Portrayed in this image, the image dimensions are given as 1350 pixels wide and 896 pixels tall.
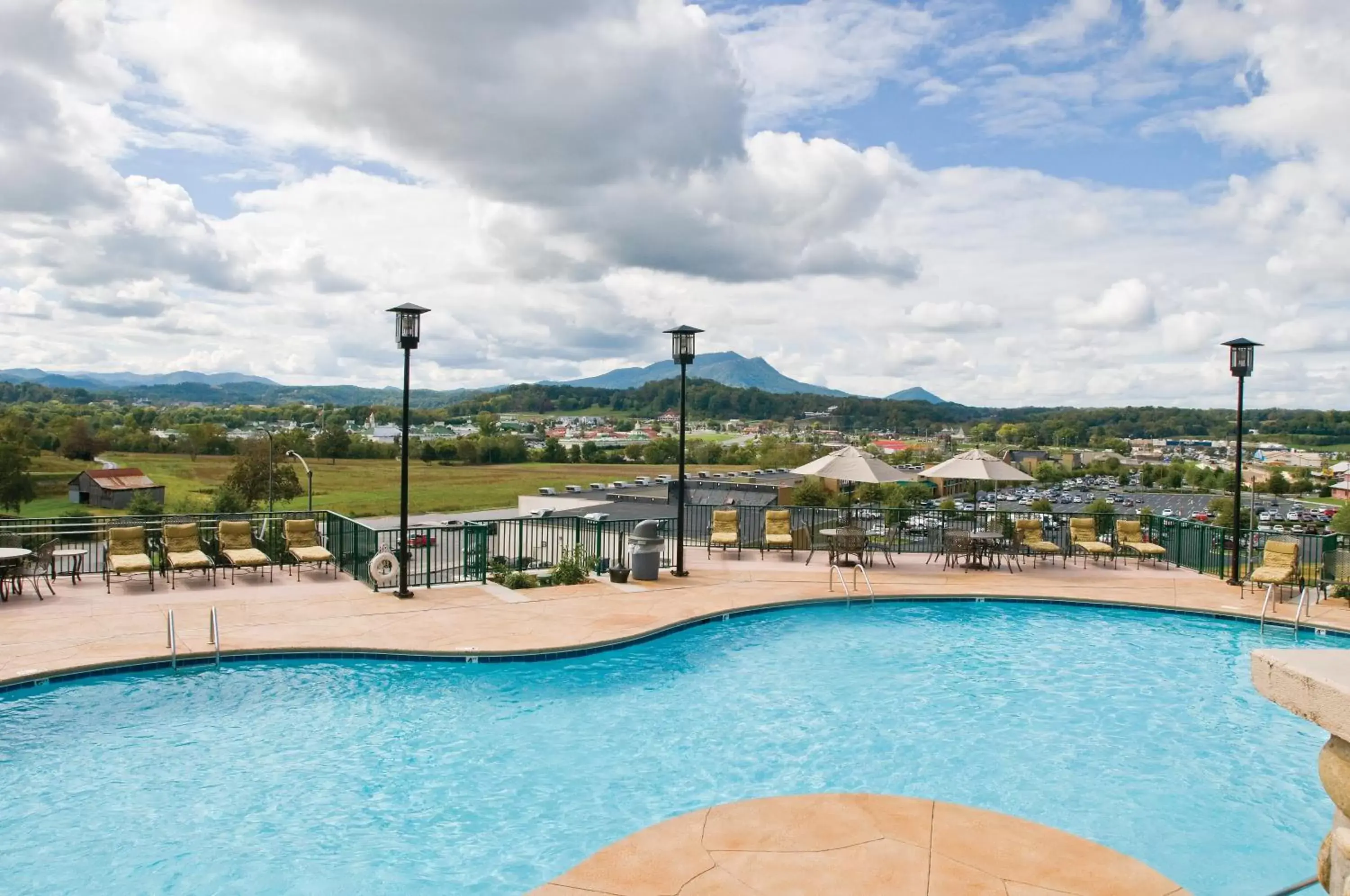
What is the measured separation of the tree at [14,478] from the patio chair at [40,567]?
61700 millimetres

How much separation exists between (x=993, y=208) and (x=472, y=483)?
2452 inches

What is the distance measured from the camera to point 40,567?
444 inches

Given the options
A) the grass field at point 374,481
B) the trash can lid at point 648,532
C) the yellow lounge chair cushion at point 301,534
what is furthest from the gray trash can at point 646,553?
the grass field at point 374,481

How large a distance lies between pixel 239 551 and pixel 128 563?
140 centimetres

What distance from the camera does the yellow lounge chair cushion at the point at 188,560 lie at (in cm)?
1156

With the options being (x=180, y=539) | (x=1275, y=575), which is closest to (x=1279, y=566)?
(x=1275, y=575)

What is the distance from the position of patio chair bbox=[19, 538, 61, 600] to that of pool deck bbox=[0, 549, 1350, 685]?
6.3 inches

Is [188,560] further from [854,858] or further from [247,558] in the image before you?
[854,858]

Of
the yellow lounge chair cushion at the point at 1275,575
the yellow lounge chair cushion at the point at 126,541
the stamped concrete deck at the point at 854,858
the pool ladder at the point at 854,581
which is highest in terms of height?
the yellow lounge chair cushion at the point at 126,541

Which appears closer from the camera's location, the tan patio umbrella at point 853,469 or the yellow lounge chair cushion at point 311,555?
the yellow lounge chair cushion at point 311,555

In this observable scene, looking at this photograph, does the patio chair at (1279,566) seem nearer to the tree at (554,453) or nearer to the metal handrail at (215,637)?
the metal handrail at (215,637)

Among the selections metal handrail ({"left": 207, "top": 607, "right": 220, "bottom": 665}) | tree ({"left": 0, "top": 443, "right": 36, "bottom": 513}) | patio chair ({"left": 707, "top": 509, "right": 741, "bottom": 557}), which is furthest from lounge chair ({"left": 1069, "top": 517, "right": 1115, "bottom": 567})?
tree ({"left": 0, "top": 443, "right": 36, "bottom": 513})

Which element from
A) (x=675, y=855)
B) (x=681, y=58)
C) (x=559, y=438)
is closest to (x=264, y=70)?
(x=681, y=58)

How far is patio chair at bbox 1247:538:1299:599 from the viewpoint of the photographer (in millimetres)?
11656
